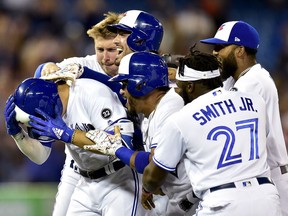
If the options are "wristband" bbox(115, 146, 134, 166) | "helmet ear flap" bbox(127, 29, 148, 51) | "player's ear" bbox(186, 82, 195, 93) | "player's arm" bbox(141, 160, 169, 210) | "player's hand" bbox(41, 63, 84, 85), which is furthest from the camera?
"helmet ear flap" bbox(127, 29, 148, 51)

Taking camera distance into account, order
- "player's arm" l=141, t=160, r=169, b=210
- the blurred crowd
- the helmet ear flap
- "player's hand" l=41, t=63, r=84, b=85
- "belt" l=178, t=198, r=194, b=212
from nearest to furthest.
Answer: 1. "player's arm" l=141, t=160, r=169, b=210
2. "belt" l=178, t=198, r=194, b=212
3. "player's hand" l=41, t=63, r=84, b=85
4. the helmet ear flap
5. the blurred crowd

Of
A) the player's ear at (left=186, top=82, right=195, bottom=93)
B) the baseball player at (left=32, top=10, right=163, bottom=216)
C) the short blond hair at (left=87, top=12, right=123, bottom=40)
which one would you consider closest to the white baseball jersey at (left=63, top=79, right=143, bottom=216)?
the baseball player at (left=32, top=10, right=163, bottom=216)

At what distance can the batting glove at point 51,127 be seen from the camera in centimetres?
507

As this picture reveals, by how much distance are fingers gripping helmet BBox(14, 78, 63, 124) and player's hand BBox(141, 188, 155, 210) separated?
0.80 m

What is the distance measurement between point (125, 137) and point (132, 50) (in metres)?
0.76

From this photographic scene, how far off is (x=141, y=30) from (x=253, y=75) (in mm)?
872

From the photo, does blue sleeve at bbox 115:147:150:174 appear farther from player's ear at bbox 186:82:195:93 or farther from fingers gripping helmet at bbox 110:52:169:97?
player's ear at bbox 186:82:195:93

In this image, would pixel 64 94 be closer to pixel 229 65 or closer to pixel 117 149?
pixel 117 149

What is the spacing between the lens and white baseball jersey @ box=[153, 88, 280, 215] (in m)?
4.62

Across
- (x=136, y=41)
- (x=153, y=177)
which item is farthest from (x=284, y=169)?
(x=136, y=41)

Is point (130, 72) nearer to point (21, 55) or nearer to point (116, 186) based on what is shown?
point (116, 186)

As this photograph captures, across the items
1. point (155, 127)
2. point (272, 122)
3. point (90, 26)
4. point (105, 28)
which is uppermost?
point (105, 28)

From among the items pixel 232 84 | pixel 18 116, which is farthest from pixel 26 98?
pixel 232 84

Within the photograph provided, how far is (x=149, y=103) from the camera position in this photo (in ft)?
16.8
